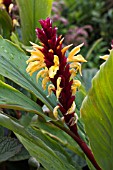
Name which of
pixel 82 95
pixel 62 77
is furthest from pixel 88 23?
pixel 62 77

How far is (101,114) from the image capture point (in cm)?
78

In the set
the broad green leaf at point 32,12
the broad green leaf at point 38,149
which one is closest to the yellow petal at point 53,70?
the broad green leaf at point 38,149

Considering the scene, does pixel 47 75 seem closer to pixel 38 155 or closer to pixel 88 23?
pixel 38 155

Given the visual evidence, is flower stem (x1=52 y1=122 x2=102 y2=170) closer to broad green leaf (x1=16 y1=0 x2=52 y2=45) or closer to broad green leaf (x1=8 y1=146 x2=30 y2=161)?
broad green leaf (x1=8 y1=146 x2=30 y2=161)

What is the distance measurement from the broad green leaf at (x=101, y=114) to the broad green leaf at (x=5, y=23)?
0.57 m

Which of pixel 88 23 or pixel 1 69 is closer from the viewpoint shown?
pixel 1 69

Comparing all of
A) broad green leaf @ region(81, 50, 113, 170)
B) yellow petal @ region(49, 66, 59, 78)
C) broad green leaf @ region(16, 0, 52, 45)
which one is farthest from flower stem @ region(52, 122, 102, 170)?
broad green leaf @ region(16, 0, 52, 45)

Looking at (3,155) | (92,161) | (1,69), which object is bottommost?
(92,161)

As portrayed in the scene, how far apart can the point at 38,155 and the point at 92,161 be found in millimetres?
137

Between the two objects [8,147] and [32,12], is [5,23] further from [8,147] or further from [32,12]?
[8,147]

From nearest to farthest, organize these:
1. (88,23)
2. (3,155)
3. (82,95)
→ (3,155) → (82,95) → (88,23)

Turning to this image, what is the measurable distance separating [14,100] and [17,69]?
128mm

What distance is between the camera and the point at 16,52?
98cm

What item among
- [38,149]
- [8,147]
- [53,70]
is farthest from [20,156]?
[53,70]
